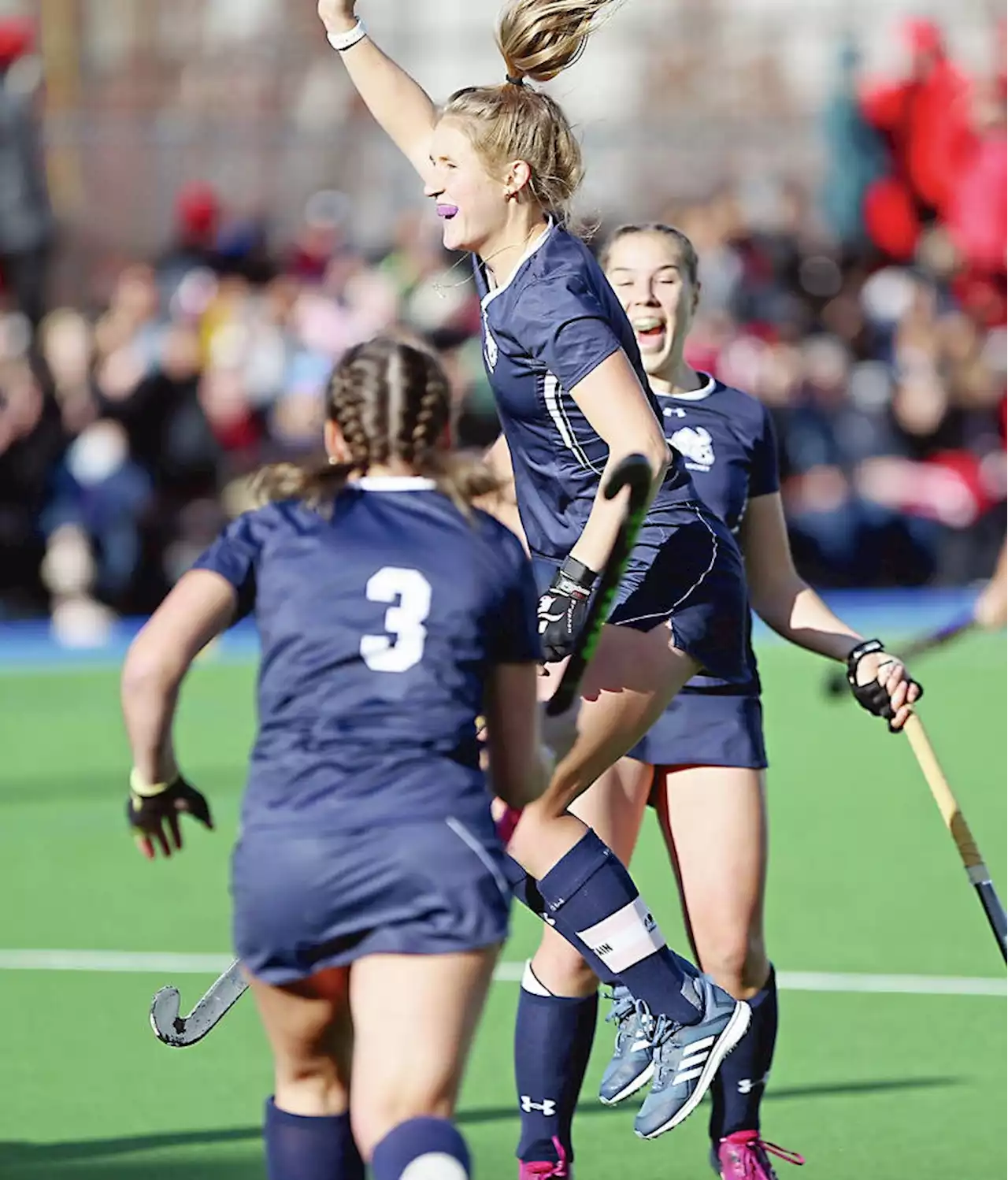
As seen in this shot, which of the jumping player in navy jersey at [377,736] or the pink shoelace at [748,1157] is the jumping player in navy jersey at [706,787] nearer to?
the pink shoelace at [748,1157]

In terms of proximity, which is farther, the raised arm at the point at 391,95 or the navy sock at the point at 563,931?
Result: the raised arm at the point at 391,95

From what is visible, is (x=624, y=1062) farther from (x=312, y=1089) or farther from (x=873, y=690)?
(x=312, y=1089)

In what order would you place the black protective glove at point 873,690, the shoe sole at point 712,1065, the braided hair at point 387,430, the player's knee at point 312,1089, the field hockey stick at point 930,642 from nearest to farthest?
the braided hair at point 387,430 < the player's knee at point 312,1089 < the shoe sole at point 712,1065 < the black protective glove at point 873,690 < the field hockey stick at point 930,642

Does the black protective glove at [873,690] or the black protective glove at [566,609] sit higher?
the black protective glove at [566,609]

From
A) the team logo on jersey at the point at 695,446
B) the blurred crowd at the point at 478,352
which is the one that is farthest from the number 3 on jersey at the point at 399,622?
the blurred crowd at the point at 478,352

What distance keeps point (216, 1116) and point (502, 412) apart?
1.97 meters

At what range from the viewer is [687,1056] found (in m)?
4.66

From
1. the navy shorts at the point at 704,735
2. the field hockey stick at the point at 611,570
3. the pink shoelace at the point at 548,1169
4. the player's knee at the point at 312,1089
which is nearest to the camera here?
the player's knee at the point at 312,1089

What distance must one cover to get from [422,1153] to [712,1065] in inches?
45.6

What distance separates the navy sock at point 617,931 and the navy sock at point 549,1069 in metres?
0.40

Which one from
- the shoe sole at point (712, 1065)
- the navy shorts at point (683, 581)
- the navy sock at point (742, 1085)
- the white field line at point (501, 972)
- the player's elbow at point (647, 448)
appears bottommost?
the white field line at point (501, 972)

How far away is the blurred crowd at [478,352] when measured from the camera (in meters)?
14.6

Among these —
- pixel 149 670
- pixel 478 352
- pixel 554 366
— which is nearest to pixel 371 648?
pixel 149 670

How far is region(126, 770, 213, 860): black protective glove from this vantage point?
12.7 feet
